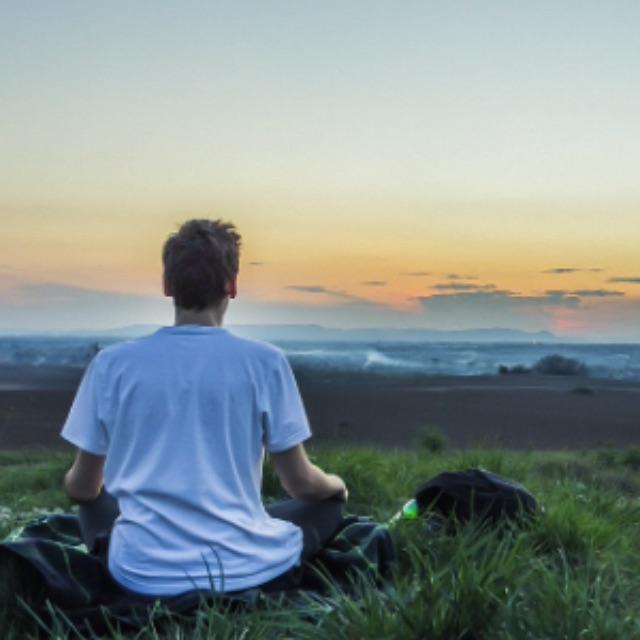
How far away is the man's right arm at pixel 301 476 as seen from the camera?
407 cm

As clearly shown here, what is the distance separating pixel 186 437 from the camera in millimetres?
3932

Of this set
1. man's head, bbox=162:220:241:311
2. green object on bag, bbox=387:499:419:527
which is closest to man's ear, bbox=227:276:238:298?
man's head, bbox=162:220:241:311

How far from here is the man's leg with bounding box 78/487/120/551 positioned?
4.59 meters

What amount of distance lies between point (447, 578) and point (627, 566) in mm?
1703

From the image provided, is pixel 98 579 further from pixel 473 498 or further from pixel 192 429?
pixel 473 498

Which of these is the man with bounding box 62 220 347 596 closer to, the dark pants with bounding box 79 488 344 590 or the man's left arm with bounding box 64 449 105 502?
the man's left arm with bounding box 64 449 105 502

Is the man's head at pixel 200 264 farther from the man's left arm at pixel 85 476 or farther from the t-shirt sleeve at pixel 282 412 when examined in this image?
the man's left arm at pixel 85 476

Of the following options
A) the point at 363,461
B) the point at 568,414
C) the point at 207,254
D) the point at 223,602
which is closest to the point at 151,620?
the point at 223,602

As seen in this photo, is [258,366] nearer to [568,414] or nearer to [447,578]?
[447,578]

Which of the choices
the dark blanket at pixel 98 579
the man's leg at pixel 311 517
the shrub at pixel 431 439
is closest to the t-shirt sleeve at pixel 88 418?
the dark blanket at pixel 98 579

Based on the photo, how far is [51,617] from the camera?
435 cm

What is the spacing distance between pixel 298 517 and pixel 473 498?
3.57 ft

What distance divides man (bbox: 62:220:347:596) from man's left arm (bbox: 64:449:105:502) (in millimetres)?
12

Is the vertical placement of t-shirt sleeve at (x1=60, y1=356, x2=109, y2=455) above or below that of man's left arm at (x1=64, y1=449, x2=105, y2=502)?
above
